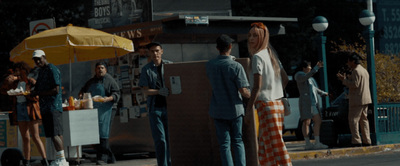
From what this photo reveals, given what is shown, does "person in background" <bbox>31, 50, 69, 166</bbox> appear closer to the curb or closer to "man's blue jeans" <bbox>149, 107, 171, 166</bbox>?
"man's blue jeans" <bbox>149, 107, 171, 166</bbox>

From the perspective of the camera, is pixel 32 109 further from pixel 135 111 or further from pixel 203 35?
pixel 203 35

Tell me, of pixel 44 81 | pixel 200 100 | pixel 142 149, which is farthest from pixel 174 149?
pixel 142 149

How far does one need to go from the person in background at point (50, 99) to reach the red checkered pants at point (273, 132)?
13.7 ft

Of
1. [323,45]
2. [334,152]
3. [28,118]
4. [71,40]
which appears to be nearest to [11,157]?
[28,118]

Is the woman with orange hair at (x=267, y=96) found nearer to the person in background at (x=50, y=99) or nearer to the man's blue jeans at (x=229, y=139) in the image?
the man's blue jeans at (x=229, y=139)

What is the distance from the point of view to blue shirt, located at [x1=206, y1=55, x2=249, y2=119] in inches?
337

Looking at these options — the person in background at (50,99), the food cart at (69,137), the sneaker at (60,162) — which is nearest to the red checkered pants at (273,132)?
the person in background at (50,99)

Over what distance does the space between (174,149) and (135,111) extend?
503 centimetres

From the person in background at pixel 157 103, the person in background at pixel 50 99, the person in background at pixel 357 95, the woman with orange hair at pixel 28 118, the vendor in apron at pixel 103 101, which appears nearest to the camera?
the person in background at pixel 157 103

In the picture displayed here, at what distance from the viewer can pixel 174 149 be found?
9.82 metres

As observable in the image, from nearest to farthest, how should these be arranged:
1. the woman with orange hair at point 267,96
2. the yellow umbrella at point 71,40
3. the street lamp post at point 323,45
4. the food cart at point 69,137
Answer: the woman with orange hair at point 267,96, the food cart at point 69,137, the yellow umbrella at point 71,40, the street lamp post at point 323,45

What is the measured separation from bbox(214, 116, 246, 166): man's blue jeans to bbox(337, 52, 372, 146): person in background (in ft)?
19.4

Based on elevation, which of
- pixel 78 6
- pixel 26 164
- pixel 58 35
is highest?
pixel 78 6

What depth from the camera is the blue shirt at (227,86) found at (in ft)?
28.1
